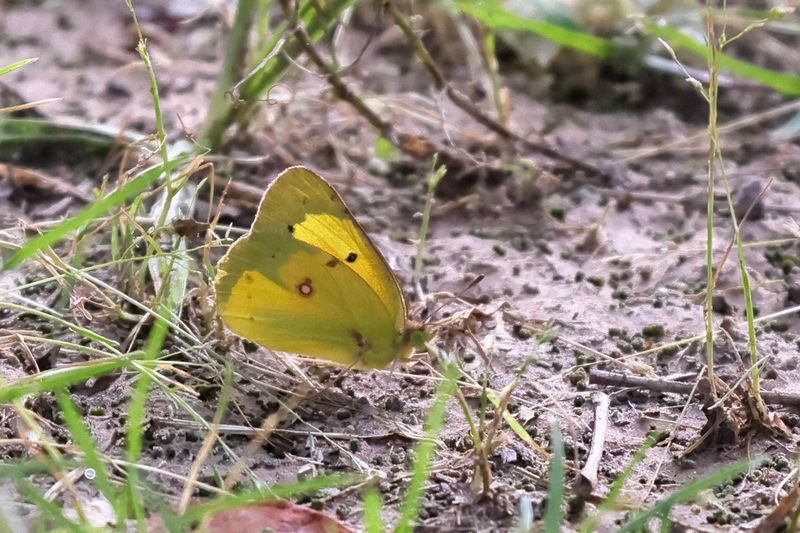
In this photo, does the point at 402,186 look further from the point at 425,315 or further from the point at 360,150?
the point at 425,315

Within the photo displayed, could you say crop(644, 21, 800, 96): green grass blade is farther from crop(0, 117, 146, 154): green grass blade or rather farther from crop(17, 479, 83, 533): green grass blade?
crop(17, 479, 83, 533): green grass blade

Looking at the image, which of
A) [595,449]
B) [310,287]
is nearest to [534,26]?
[310,287]

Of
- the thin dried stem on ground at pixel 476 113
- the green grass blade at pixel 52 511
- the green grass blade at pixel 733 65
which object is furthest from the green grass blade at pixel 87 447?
the green grass blade at pixel 733 65

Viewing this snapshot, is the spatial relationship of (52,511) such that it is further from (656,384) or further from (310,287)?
(656,384)

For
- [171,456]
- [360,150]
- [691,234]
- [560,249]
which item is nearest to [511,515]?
[171,456]

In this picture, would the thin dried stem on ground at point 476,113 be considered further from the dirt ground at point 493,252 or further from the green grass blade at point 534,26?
the green grass blade at point 534,26

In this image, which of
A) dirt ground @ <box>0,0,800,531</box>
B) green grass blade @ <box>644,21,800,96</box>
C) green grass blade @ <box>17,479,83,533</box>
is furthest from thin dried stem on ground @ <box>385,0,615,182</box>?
green grass blade @ <box>17,479,83,533</box>
